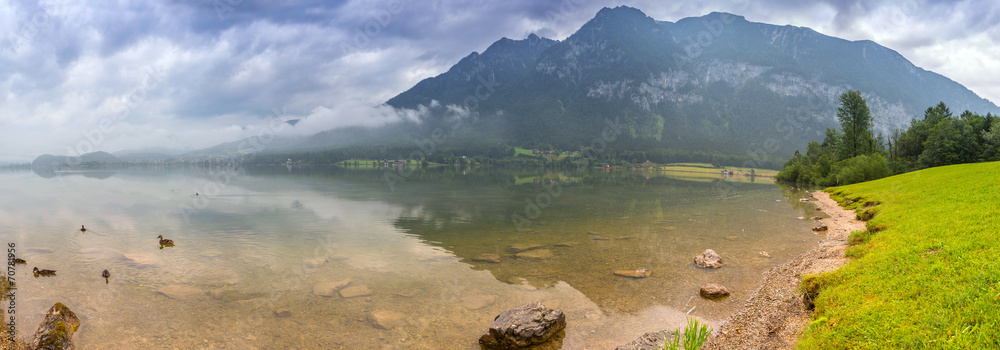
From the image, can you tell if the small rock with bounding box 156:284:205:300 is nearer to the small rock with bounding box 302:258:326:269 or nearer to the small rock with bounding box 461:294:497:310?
the small rock with bounding box 302:258:326:269

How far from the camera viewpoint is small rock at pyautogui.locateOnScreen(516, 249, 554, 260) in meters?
28.2

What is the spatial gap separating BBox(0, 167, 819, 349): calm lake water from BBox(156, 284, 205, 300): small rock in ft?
0.36

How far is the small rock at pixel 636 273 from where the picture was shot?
2348 cm

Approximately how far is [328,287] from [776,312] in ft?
69.7

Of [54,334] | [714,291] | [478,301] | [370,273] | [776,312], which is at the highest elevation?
[54,334]

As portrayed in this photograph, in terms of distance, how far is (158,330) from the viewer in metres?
16.6

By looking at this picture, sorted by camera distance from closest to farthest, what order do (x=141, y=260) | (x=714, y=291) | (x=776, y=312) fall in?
(x=776, y=312), (x=714, y=291), (x=141, y=260)

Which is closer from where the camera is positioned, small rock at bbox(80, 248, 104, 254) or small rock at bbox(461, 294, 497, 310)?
small rock at bbox(461, 294, 497, 310)

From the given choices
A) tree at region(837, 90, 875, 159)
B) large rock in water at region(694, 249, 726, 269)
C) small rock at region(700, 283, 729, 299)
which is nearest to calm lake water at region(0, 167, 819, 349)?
small rock at region(700, 283, 729, 299)

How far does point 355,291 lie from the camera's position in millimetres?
21281

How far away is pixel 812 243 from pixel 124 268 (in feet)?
158

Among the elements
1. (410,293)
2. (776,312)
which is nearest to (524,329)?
(410,293)

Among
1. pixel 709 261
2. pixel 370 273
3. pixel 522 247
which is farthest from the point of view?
pixel 522 247

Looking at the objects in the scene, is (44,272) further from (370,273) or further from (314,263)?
(370,273)
